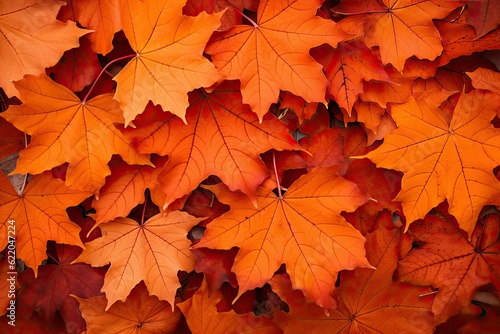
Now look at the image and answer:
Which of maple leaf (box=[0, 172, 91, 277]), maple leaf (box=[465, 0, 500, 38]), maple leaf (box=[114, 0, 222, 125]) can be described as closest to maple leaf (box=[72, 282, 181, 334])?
maple leaf (box=[0, 172, 91, 277])

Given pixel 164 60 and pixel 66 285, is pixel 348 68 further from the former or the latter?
pixel 66 285

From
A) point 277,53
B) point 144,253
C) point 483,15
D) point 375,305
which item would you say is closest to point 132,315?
point 144,253

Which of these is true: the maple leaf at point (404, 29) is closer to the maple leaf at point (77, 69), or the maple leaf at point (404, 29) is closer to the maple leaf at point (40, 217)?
the maple leaf at point (77, 69)

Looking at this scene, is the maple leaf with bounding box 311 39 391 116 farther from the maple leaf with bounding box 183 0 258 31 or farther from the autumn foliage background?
the maple leaf with bounding box 183 0 258 31

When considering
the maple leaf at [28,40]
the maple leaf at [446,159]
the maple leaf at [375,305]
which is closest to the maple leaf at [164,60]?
the maple leaf at [28,40]

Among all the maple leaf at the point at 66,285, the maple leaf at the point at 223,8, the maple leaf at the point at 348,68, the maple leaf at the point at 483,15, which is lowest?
the maple leaf at the point at 66,285
